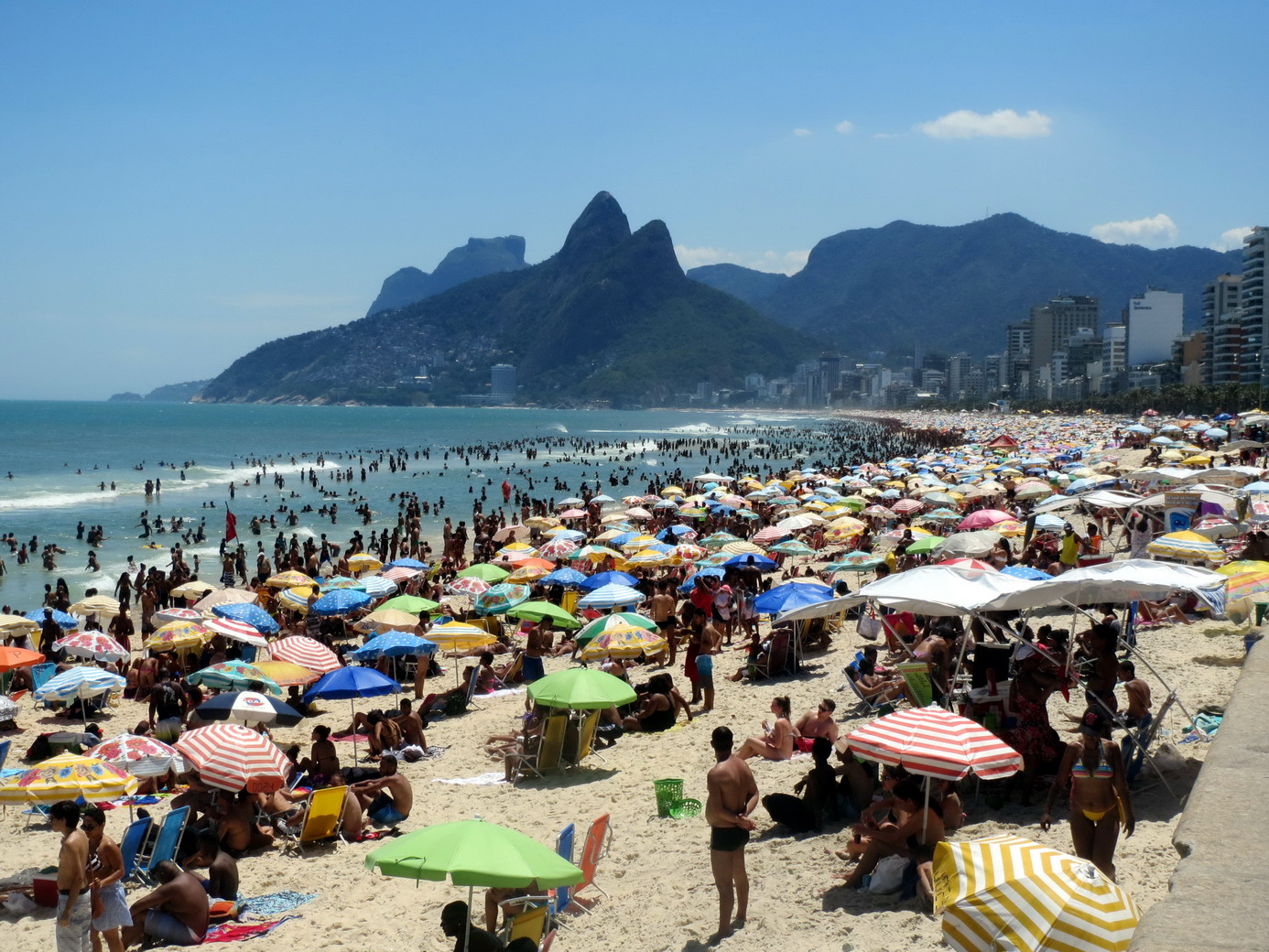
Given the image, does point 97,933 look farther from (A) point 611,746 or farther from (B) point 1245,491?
(B) point 1245,491

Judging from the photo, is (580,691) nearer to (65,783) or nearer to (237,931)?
(237,931)

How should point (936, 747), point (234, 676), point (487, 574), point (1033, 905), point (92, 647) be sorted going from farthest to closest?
point (487, 574)
point (92, 647)
point (234, 676)
point (936, 747)
point (1033, 905)

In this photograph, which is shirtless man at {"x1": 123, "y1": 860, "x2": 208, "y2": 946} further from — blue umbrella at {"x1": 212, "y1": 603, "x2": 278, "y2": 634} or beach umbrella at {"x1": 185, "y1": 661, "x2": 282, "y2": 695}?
blue umbrella at {"x1": 212, "y1": 603, "x2": 278, "y2": 634}

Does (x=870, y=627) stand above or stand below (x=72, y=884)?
below

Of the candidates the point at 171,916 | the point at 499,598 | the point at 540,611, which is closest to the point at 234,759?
the point at 171,916

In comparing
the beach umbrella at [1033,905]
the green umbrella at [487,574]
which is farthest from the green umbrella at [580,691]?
the green umbrella at [487,574]

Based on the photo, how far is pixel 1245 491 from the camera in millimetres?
16953

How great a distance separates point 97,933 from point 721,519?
20.9m

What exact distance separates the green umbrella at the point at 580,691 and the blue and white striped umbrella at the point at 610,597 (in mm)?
4423

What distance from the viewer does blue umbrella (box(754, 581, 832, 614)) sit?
36.8 feet

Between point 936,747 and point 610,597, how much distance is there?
8258mm

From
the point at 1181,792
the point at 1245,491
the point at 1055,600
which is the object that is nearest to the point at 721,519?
the point at 1245,491

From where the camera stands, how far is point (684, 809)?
25.5 ft

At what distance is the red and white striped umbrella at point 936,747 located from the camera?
5480 mm
